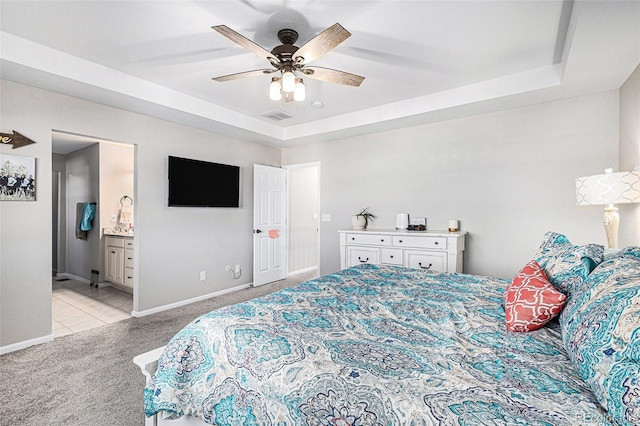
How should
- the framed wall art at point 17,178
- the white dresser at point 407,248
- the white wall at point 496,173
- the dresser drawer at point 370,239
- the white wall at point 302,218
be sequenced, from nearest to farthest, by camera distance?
the framed wall art at point 17,178 → the white wall at point 496,173 → the white dresser at point 407,248 → the dresser drawer at point 370,239 → the white wall at point 302,218

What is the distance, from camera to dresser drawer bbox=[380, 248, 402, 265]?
3869 mm

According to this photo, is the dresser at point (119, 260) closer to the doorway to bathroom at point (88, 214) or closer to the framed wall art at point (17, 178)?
the doorway to bathroom at point (88, 214)

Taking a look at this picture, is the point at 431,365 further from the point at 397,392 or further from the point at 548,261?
the point at 548,261

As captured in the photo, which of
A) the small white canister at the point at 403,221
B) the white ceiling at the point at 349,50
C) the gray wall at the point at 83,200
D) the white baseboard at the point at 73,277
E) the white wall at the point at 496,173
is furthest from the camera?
the white baseboard at the point at 73,277

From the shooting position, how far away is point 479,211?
377cm

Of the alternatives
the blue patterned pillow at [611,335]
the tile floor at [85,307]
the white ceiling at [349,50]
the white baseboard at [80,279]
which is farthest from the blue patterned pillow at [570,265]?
the white baseboard at [80,279]

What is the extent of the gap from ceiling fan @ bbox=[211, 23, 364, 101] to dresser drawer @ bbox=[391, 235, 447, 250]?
2.03 meters

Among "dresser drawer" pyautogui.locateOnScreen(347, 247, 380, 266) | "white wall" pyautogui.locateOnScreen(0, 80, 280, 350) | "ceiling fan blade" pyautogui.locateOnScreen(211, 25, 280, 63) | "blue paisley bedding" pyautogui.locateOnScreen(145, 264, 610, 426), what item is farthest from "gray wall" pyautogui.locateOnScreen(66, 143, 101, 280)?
"blue paisley bedding" pyautogui.locateOnScreen(145, 264, 610, 426)

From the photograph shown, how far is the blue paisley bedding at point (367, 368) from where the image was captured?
87 centimetres

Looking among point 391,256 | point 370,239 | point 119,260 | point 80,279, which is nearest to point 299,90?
point 370,239

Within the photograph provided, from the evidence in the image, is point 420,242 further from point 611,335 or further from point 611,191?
point 611,335

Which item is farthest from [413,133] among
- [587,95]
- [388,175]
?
[587,95]

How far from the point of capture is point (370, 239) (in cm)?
411

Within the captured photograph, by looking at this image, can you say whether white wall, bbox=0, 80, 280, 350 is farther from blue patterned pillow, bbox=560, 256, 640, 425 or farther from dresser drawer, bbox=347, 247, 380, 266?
blue patterned pillow, bbox=560, 256, 640, 425
